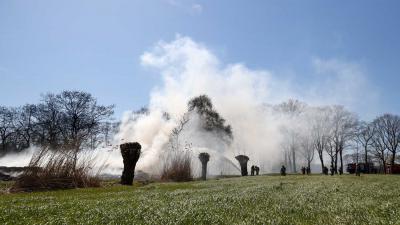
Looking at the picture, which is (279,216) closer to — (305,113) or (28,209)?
(28,209)

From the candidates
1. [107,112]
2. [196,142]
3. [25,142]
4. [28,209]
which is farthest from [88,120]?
[28,209]

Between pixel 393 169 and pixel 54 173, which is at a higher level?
pixel 393 169

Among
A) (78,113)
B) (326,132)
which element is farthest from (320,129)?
(78,113)

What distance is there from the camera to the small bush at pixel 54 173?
19.4 m

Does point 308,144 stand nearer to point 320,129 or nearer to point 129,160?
point 320,129

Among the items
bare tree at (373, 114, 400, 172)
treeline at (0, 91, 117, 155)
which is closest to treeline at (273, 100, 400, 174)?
bare tree at (373, 114, 400, 172)

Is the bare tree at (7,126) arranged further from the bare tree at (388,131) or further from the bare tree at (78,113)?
the bare tree at (388,131)

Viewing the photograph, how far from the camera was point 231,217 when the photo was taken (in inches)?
307

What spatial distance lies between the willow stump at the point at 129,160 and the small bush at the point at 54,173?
15.4 feet

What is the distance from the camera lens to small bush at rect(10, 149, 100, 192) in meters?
19.4

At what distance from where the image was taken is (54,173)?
2058 cm

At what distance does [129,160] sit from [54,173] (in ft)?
26.2

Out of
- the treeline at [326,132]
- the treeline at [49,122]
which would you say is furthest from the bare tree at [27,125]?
the treeline at [326,132]

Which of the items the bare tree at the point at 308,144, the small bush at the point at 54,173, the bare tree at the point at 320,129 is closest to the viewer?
the small bush at the point at 54,173
